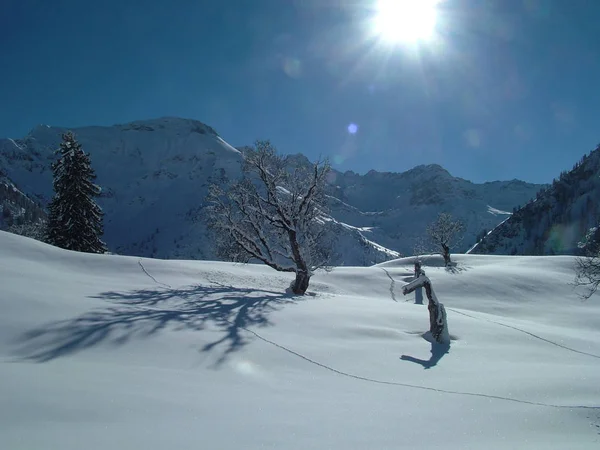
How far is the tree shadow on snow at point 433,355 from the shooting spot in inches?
287

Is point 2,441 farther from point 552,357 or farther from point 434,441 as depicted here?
point 552,357

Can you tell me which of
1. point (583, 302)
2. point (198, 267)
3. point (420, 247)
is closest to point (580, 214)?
point (420, 247)

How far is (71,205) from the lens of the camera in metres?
30.9

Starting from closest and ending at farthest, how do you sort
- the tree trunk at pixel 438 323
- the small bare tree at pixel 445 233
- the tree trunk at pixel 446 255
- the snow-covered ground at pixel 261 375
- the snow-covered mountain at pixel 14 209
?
1. the snow-covered ground at pixel 261 375
2. the tree trunk at pixel 438 323
3. the tree trunk at pixel 446 255
4. the small bare tree at pixel 445 233
5. the snow-covered mountain at pixel 14 209

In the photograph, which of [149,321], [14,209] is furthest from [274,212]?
[14,209]

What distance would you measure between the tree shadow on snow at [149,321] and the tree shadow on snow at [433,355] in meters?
3.32

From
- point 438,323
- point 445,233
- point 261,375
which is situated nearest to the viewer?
point 261,375

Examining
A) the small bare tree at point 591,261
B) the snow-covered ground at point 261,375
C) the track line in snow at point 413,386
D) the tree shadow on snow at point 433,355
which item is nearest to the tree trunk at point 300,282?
the snow-covered ground at point 261,375

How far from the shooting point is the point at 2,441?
305 cm

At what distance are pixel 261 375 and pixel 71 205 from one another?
31.5 meters

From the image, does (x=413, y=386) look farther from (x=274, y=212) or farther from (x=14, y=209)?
(x=14, y=209)

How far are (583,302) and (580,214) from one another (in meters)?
211

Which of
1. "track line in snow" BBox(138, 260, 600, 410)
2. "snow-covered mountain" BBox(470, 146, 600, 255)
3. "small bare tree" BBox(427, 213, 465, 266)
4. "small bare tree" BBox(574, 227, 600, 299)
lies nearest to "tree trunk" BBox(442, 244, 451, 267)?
"small bare tree" BBox(427, 213, 465, 266)

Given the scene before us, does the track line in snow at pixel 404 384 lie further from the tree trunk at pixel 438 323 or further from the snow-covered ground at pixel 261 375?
the tree trunk at pixel 438 323
